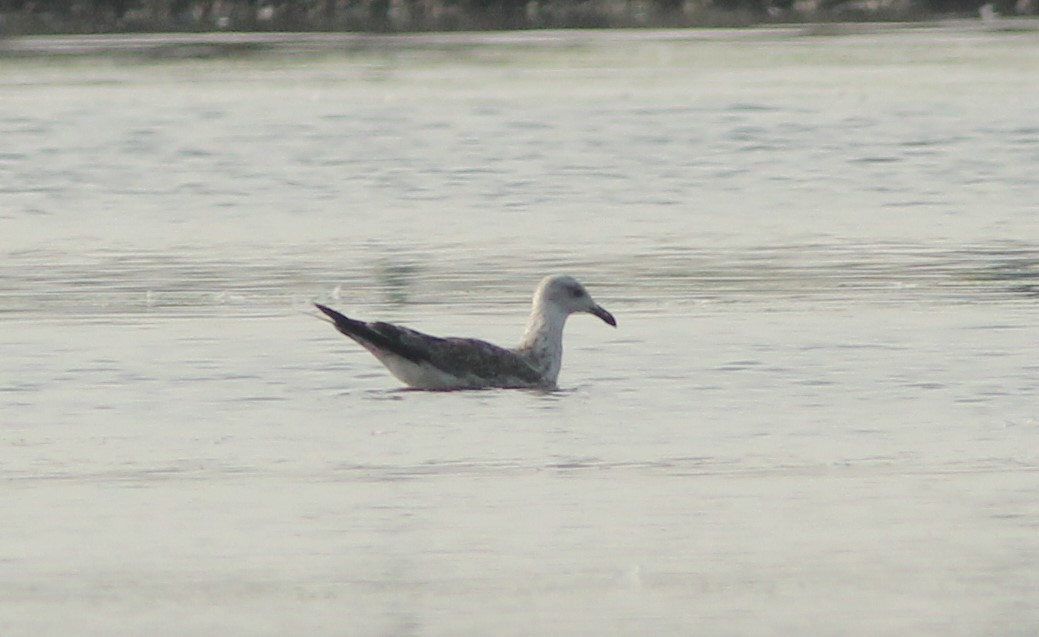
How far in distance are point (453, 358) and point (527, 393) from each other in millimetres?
361

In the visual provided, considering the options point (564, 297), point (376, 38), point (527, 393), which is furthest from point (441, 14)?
point (527, 393)

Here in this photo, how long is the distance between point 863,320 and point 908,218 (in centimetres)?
576

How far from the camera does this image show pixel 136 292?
1498 centimetres

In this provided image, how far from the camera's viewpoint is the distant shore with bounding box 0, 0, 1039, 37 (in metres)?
51.1

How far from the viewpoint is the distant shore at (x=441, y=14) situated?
51.1 meters

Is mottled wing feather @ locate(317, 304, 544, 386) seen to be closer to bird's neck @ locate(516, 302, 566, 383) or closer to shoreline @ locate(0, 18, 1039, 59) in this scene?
bird's neck @ locate(516, 302, 566, 383)

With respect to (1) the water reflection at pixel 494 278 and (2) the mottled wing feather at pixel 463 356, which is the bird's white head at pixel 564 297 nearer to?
(2) the mottled wing feather at pixel 463 356

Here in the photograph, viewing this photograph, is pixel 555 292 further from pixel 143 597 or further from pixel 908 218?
pixel 908 218

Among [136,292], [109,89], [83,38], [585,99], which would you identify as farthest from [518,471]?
[83,38]

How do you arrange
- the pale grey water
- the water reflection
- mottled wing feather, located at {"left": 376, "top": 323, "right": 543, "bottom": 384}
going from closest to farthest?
the pale grey water → mottled wing feather, located at {"left": 376, "top": 323, "right": 543, "bottom": 384} → the water reflection

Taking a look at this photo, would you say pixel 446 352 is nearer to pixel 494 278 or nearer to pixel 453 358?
pixel 453 358

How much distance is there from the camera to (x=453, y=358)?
→ 1157cm

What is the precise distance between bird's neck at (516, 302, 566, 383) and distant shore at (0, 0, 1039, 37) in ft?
124

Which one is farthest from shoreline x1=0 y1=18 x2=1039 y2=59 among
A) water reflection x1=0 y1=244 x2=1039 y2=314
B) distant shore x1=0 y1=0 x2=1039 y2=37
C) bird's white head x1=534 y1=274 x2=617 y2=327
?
bird's white head x1=534 y1=274 x2=617 y2=327
